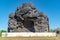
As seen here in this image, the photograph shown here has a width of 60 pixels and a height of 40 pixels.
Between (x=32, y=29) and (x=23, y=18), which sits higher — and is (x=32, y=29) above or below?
below

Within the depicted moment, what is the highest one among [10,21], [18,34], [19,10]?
[19,10]

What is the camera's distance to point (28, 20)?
90.9ft

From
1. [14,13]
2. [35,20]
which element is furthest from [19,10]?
[35,20]

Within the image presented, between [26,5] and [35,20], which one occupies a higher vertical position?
[26,5]

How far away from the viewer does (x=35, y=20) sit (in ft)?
90.8

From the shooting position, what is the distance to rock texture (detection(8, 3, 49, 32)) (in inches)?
1085

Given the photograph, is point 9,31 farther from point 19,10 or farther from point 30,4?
point 30,4

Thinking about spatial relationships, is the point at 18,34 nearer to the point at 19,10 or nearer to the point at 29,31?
the point at 29,31

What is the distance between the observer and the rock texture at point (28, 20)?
1085 inches

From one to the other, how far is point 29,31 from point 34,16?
2.54 metres

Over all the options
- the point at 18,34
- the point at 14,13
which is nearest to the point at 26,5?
the point at 14,13

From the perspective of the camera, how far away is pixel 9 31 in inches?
1099

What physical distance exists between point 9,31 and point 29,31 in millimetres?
3214

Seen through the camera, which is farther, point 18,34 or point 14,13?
point 14,13
